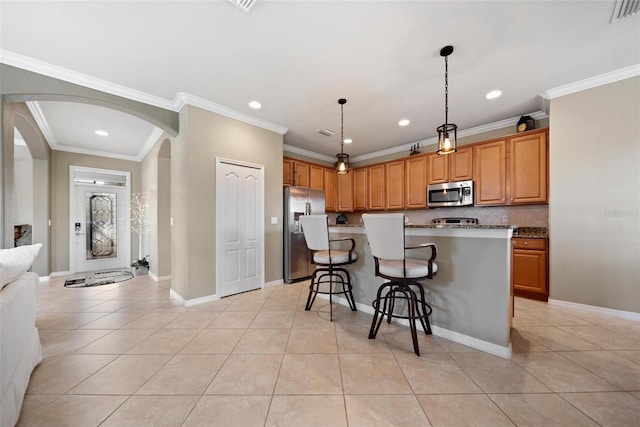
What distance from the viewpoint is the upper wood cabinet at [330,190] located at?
5527mm

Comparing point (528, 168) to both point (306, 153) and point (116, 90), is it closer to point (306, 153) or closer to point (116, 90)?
point (306, 153)

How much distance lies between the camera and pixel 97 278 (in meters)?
4.47

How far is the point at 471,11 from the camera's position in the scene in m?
1.78

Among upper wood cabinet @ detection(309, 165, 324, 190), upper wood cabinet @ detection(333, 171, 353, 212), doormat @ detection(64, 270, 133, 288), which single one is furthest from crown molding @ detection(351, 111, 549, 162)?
doormat @ detection(64, 270, 133, 288)

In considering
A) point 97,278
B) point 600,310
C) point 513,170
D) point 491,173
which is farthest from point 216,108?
point 600,310

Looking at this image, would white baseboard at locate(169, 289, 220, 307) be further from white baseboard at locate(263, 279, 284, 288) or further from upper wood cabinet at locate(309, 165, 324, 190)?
upper wood cabinet at locate(309, 165, 324, 190)

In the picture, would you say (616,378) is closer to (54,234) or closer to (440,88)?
(440,88)

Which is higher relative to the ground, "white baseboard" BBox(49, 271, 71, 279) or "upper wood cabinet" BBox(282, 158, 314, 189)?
"upper wood cabinet" BBox(282, 158, 314, 189)

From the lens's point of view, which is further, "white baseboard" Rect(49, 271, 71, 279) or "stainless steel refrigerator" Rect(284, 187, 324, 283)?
"white baseboard" Rect(49, 271, 71, 279)

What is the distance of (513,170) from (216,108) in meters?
4.64

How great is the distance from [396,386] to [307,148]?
15.3 ft

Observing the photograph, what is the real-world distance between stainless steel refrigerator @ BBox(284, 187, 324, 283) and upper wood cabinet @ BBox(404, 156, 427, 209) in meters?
2.15

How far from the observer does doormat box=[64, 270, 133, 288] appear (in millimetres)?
4059

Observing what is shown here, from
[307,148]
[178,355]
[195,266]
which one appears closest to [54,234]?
[195,266]
